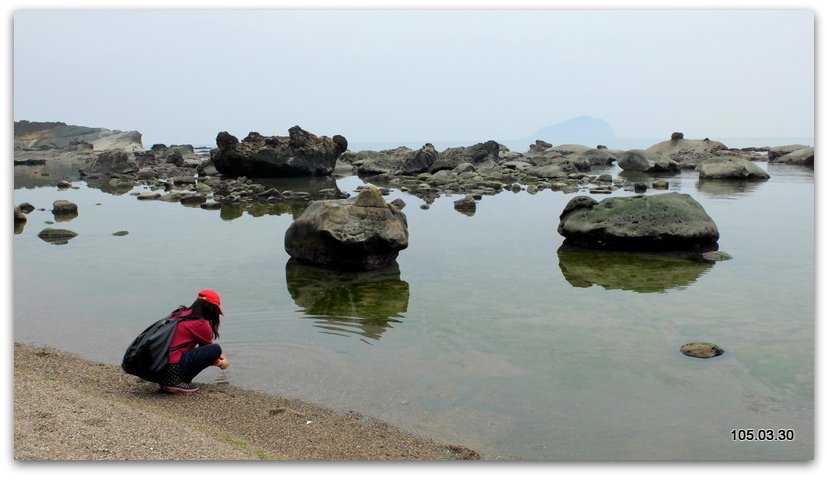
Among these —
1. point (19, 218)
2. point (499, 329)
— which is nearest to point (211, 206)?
point (19, 218)

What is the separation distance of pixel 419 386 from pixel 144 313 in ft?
18.5

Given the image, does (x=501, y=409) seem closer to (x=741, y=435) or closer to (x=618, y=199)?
(x=741, y=435)

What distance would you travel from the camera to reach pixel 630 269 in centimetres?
1489

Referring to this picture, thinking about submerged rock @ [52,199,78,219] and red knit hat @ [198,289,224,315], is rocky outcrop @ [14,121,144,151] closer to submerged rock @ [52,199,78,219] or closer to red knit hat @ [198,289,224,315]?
submerged rock @ [52,199,78,219]

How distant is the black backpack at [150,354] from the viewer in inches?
310

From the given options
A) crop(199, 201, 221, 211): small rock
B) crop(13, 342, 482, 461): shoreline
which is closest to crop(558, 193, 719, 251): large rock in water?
crop(13, 342, 482, 461): shoreline

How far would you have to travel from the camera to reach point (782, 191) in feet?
101

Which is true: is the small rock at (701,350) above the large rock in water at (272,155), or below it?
below

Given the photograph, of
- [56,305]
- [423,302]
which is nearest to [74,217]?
[56,305]

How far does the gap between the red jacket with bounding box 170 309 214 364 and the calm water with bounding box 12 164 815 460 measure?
910mm

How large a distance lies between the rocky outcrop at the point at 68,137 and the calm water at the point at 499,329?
75358 mm

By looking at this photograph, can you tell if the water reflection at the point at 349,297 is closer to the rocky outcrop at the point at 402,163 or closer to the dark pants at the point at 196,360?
the dark pants at the point at 196,360

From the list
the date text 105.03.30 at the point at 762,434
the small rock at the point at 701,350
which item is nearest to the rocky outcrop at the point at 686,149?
the small rock at the point at 701,350

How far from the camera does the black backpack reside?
7.88 metres
